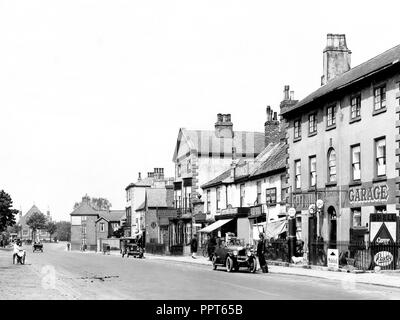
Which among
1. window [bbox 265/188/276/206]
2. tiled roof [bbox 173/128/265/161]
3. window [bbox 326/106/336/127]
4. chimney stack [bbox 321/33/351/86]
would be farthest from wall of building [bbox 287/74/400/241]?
tiled roof [bbox 173/128/265/161]

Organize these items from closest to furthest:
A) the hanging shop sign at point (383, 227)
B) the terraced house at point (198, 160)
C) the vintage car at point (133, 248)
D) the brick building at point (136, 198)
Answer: the hanging shop sign at point (383, 227)
the vintage car at point (133, 248)
the terraced house at point (198, 160)
the brick building at point (136, 198)

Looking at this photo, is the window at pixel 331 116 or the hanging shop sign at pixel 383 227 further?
the window at pixel 331 116

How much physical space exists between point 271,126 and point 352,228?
2643cm

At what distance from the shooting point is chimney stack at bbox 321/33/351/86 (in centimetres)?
4156

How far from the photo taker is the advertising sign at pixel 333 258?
1164 inches

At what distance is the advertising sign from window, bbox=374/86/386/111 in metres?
7.28

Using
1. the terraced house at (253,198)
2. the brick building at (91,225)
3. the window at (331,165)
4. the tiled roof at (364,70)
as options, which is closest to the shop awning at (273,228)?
the terraced house at (253,198)

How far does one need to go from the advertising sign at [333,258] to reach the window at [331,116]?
8.57 m

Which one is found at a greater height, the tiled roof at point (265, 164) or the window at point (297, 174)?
the tiled roof at point (265, 164)

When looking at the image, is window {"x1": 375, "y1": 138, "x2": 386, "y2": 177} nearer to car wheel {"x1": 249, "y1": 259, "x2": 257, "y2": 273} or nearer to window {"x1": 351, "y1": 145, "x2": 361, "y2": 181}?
window {"x1": 351, "y1": 145, "x2": 361, "y2": 181}

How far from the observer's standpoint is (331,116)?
36.4 meters

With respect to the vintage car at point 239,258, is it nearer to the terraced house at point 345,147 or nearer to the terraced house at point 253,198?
the terraced house at point 345,147

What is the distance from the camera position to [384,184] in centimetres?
3103
